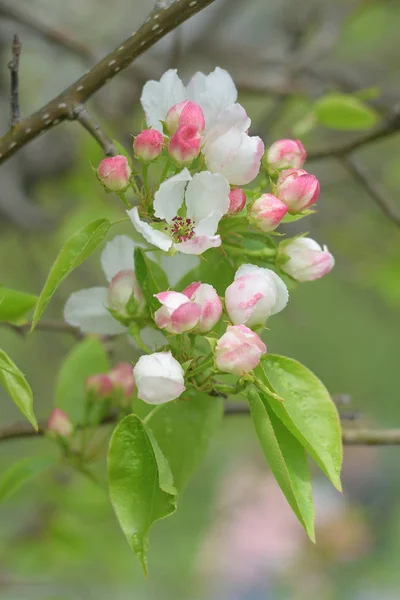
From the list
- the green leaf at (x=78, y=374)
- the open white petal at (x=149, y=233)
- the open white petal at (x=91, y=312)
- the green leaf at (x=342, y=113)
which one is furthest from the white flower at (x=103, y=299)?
the green leaf at (x=342, y=113)

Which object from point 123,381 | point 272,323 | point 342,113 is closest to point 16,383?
point 123,381

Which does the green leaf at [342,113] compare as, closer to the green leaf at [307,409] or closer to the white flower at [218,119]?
the white flower at [218,119]

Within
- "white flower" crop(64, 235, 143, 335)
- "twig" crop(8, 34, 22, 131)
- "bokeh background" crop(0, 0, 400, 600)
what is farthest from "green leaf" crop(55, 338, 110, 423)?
"bokeh background" crop(0, 0, 400, 600)

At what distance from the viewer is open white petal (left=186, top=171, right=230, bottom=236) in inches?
22.5

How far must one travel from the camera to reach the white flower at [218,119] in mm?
590

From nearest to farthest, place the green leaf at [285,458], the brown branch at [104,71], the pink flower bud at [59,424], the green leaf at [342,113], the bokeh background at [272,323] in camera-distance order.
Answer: the green leaf at [285,458] < the brown branch at [104,71] < the pink flower bud at [59,424] < the green leaf at [342,113] < the bokeh background at [272,323]

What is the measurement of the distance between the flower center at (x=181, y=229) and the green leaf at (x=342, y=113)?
0.55m

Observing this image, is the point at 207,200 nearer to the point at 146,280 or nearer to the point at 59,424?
the point at 146,280

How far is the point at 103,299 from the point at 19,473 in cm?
30

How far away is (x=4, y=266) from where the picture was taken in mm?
2865

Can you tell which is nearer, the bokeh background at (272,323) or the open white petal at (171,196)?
the open white petal at (171,196)

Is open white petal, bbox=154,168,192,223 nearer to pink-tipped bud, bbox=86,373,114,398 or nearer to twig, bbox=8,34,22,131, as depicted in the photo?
twig, bbox=8,34,22,131

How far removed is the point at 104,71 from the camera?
0.64 meters

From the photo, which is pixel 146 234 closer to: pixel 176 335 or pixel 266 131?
pixel 176 335
